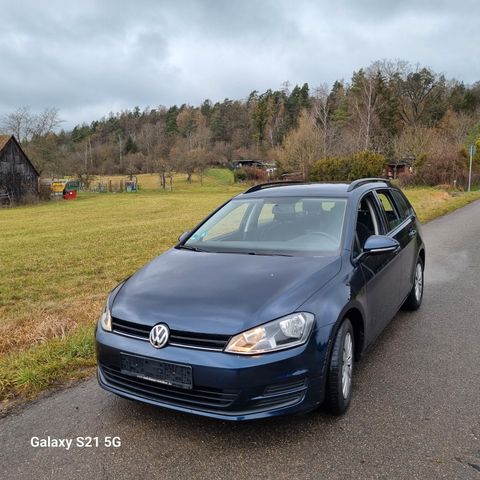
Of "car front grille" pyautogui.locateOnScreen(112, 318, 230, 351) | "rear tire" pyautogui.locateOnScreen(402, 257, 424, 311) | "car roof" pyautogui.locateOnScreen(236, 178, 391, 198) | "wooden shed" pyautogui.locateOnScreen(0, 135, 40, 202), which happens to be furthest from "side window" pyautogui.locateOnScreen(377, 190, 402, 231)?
"wooden shed" pyautogui.locateOnScreen(0, 135, 40, 202)

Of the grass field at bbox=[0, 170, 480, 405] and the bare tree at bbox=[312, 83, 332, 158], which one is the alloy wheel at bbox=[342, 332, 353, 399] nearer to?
the grass field at bbox=[0, 170, 480, 405]

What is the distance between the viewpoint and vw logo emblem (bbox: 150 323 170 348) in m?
2.83

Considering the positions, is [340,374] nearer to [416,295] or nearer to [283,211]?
[283,211]

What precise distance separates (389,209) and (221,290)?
291cm

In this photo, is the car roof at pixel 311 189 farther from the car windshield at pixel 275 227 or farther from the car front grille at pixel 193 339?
the car front grille at pixel 193 339

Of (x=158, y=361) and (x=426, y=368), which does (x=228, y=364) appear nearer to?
(x=158, y=361)

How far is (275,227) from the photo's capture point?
4.36 m

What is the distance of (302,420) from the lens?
3174mm

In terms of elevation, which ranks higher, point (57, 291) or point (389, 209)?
point (389, 209)

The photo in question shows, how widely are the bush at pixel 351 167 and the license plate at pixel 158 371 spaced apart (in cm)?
3996

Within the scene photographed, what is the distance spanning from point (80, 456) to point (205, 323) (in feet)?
3.70

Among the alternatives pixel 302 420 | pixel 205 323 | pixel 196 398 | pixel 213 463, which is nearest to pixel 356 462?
pixel 302 420

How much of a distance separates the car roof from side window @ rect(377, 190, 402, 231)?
4.2 inches

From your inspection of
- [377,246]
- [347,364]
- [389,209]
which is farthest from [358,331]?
[389,209]
